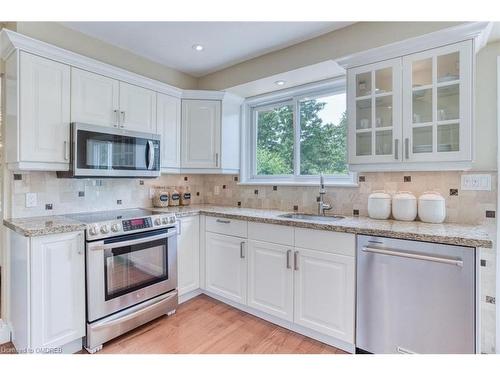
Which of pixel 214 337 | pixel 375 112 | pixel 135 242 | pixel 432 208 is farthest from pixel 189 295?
pixel 375 112

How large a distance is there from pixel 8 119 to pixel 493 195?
351cm

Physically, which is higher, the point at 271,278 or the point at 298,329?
the point at 271,278

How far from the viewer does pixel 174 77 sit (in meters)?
3.13

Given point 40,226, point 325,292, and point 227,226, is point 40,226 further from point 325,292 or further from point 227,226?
point 325,292

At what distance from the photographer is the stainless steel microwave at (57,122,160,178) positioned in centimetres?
213

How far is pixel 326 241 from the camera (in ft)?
6.45

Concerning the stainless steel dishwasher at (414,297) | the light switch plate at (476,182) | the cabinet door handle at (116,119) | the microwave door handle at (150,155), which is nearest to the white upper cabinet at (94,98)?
the cabinet door handle at (116,119)

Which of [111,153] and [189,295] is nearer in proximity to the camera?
[111,153]

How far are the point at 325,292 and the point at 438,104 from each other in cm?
152

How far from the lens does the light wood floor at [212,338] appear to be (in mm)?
1966

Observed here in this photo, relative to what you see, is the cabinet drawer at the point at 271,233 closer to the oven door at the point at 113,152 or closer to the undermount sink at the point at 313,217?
the undermount sink at the point at 313,217

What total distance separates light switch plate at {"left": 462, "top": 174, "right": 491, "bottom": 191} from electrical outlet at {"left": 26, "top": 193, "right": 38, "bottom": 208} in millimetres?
3248

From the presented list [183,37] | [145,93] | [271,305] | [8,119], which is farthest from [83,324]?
[183,37]
